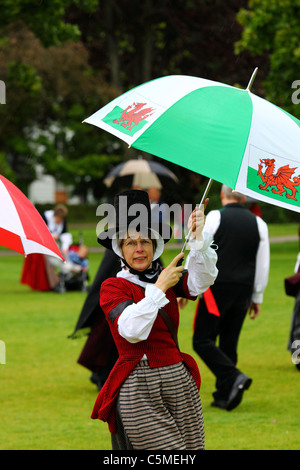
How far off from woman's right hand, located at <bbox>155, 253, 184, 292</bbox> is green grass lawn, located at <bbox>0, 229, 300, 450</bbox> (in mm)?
Result: 2660

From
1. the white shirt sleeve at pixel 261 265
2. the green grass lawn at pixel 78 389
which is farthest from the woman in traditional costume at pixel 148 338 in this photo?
the white shirt sleeve at pixel 261 265

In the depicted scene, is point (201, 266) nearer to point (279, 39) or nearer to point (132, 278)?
point (132, 278)

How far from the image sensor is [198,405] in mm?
4414

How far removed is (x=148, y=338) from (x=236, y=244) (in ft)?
11.7

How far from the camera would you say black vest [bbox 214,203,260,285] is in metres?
7.71

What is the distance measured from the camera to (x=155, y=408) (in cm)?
422

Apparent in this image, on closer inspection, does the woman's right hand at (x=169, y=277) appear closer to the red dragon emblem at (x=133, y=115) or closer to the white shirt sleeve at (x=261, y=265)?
the red dragon emblem at (x=133, y=115)

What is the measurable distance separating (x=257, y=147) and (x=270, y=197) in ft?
0.89

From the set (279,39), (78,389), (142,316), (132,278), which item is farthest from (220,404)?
(279,39)

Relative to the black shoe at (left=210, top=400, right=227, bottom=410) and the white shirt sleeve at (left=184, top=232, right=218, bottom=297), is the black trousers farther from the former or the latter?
the white shirt sleeve at (left=184, top=232, right=218, bottom=297)

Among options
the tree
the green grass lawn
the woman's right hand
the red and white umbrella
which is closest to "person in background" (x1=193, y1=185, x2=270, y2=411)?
the green grass lawn
